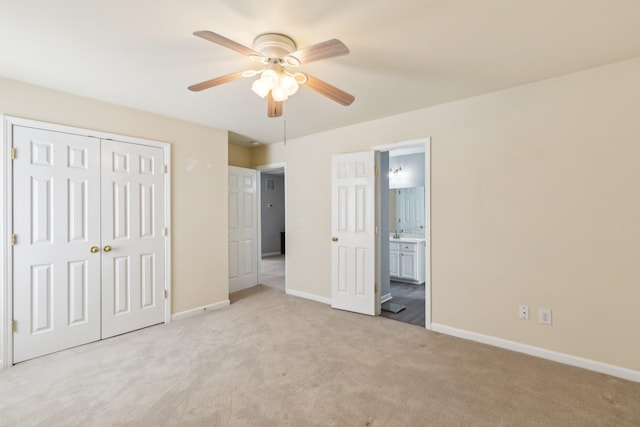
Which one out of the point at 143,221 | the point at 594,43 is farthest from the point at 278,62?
the point at 143,221


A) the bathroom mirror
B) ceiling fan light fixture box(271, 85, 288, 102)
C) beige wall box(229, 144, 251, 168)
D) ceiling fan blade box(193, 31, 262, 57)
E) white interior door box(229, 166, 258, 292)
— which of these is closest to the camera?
ceiling fan blade box(193, 31, 262, 57)

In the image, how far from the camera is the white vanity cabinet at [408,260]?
5.23 metres

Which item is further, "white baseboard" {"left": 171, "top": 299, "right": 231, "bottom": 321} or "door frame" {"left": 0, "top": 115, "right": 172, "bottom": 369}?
"white baseboard" {"left": 171, "top": 299, "right": 231, "bottom": 321}

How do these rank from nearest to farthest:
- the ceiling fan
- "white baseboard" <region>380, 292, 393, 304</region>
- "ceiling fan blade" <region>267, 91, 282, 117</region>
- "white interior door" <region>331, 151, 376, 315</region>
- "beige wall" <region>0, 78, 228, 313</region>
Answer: the ceiling fan
"ceiling fan blade" <region>267, 91, 282, 117</region>
"beige wall" <region>0, 78, 228, 313</region>
"white interior door" <region>331, 151, 376, 315</region>
"white baseboard" <region>380, 292, 393, 304</region>

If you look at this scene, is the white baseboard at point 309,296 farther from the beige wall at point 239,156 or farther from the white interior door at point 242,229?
the beige wall at point 239,156

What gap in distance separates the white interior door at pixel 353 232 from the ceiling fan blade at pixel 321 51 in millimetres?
2172

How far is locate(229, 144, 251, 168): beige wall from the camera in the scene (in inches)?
200

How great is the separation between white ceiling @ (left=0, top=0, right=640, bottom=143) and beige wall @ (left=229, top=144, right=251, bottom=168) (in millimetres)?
2052

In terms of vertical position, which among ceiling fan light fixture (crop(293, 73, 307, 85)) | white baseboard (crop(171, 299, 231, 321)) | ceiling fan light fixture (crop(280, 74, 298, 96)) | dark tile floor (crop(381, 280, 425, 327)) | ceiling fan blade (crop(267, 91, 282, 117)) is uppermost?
ceiling fan light fixture (crop(293, 73, 307, 85))

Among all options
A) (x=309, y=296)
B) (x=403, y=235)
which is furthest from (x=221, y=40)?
(x=403, y=235)

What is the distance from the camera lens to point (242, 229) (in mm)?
5090

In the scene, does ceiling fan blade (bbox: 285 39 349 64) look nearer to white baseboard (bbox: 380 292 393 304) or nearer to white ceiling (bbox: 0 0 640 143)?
white ceiling (bbox: 0 0 640 143)

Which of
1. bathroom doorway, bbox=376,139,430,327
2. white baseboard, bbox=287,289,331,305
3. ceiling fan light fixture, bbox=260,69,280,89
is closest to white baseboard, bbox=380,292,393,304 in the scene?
bathroom doorway, bbox=376,139,430,327

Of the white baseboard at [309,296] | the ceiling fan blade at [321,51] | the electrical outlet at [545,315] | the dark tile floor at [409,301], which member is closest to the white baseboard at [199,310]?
the white baseboard at [309,296]
